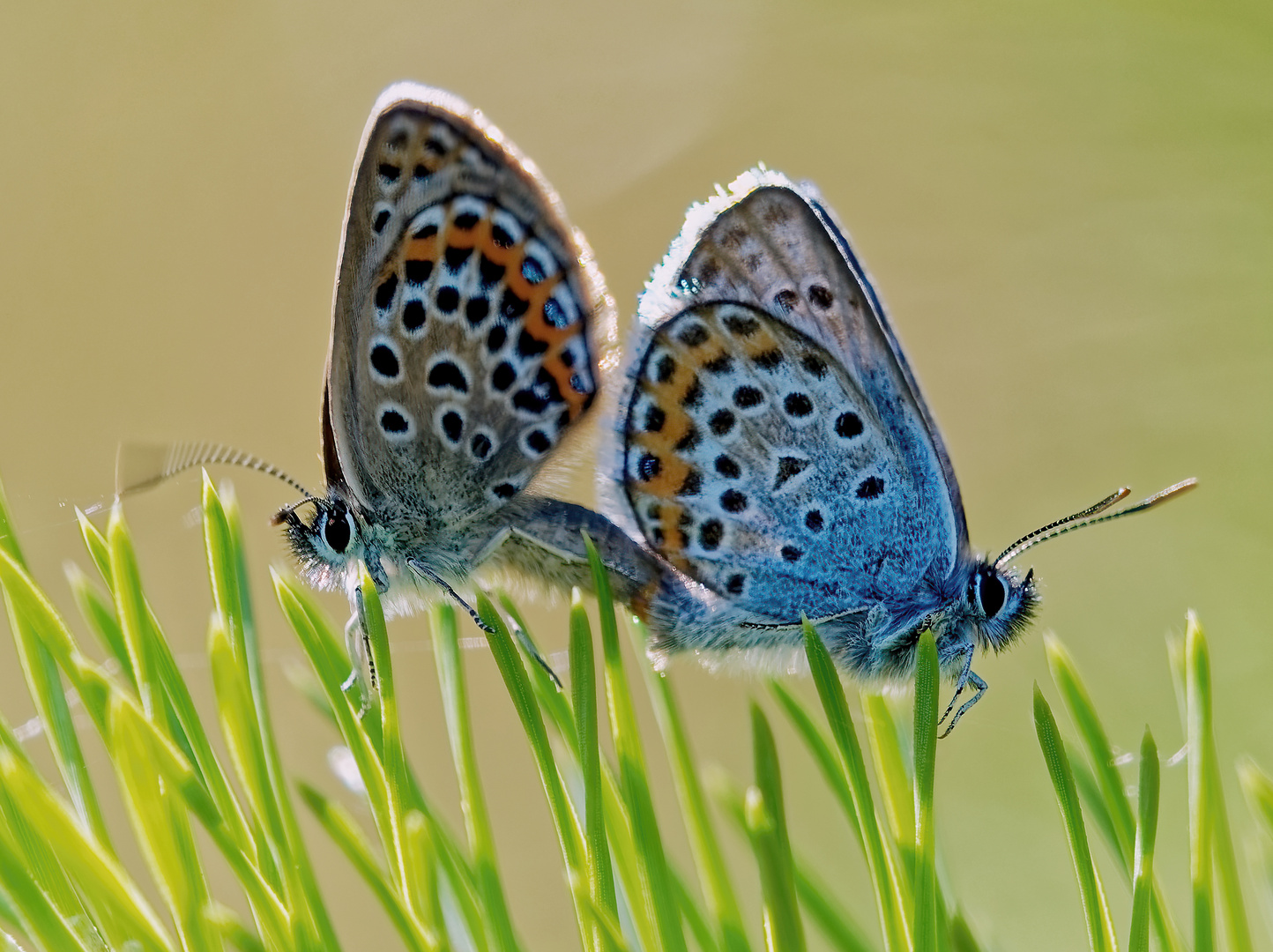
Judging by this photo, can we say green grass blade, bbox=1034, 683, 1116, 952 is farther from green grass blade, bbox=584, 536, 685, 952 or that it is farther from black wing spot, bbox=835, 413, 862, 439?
black wing spot, bbox=835, 413, 862, 439

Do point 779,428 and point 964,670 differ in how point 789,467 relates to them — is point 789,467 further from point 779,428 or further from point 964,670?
point 964,670

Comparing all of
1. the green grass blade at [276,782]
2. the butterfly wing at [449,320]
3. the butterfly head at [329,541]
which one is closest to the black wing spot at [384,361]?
the butterfly wing at [449,320]

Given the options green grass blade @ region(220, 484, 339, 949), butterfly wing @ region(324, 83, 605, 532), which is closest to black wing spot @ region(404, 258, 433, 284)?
butterfly wing @ region(324, 83, 605, 532)

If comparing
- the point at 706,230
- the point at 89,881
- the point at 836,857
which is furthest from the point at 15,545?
the point at 836,857

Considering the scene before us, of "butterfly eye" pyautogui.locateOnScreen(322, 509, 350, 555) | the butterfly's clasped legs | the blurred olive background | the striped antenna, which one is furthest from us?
the blurred olive background

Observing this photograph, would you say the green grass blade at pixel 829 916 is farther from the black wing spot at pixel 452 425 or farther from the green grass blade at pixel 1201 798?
the black wing spot at pixel 452 425
